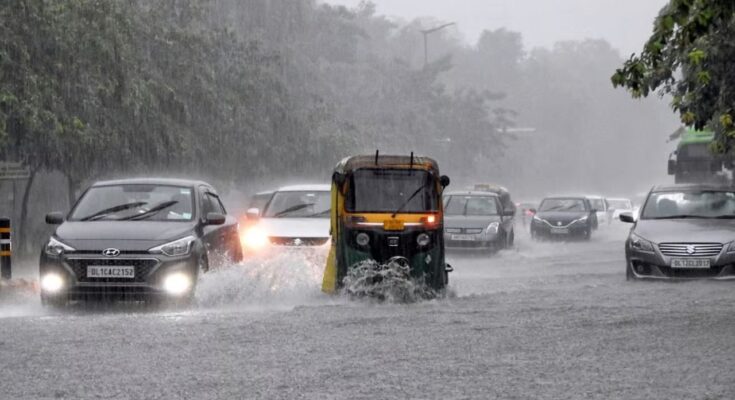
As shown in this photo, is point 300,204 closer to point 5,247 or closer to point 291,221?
point 291,221

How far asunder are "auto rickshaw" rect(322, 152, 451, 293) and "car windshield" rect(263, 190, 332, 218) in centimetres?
412

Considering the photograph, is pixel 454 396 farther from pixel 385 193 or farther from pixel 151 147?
pixel 151 147

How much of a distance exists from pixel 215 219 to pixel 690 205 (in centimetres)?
824

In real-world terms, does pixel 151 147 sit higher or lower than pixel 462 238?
higher

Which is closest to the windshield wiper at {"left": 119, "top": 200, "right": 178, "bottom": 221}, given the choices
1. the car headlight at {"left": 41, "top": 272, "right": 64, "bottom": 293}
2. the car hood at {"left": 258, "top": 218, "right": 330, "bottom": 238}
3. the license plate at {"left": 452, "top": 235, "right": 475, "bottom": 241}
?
the car headlight at {"left": 41, "top": 272, "right": 64, "bottom": 293}

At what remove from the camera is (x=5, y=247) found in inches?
716

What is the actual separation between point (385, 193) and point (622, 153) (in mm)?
145669

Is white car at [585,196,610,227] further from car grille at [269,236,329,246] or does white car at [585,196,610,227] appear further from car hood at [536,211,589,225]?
car grille at [269,236,329,246]

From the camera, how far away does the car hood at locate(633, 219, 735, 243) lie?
61.5ft

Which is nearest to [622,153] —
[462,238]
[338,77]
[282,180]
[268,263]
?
[338,77]

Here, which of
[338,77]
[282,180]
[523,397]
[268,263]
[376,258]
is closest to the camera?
[523,397]

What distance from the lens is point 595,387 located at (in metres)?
9.12

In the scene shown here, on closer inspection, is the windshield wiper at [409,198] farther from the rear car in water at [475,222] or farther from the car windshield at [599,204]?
the car windshield at [599,204]

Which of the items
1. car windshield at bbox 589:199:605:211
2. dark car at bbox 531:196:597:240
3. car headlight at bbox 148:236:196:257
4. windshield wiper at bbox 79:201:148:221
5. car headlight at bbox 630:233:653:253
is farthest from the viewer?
car windshield at bbox 589:199:605:211
